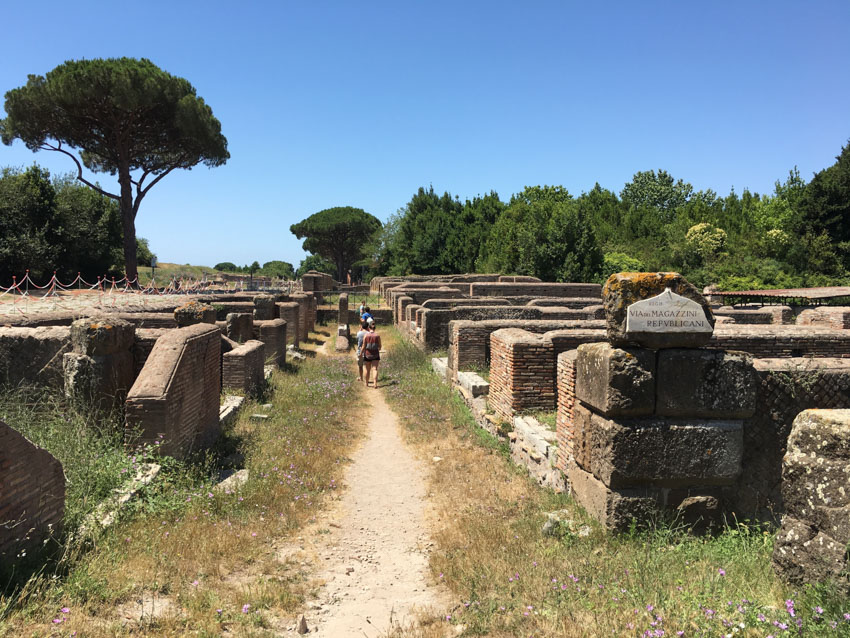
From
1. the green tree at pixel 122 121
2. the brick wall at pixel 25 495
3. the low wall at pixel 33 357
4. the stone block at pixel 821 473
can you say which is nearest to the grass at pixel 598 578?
the stone block at pixel 821 473

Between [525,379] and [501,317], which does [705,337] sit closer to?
[525,379]

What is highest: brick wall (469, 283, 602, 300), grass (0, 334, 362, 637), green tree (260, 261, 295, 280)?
green tree (260, 261, 295, 280)

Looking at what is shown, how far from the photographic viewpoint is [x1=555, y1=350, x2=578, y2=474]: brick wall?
5305mm

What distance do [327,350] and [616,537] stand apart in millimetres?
13524

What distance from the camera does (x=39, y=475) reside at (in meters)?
3.52

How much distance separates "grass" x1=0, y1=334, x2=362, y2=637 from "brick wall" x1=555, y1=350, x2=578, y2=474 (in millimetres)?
2524

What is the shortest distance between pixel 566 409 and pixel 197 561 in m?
3.55

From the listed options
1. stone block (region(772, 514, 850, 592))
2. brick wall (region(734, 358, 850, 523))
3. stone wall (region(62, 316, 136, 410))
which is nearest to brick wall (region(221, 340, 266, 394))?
stone wall (region(62, 316, 136, 410))

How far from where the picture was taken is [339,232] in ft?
212

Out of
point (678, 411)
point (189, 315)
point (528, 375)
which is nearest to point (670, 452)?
point (678, 411)

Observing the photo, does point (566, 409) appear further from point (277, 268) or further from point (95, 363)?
point (277, 268)

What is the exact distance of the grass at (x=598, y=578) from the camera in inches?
110

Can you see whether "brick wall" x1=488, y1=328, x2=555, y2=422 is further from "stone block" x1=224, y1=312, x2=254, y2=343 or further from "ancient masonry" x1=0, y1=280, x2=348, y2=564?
"stone block" x1=224, y1=312, x2=254, y2=343

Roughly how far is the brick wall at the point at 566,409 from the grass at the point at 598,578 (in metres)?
0.39
